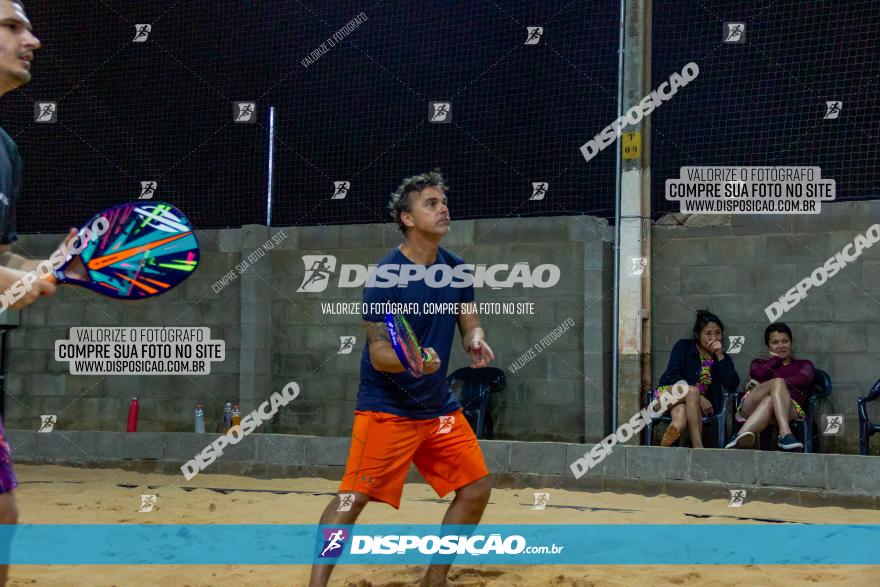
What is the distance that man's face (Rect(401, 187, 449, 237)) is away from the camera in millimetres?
4945

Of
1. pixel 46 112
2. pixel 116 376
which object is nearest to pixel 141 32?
pixel 46 112

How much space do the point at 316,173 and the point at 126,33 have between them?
3713 mm

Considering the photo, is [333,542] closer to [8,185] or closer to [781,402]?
[8,185]

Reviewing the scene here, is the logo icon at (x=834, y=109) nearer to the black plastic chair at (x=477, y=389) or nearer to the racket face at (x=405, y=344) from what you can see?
the black plastic chair at (x=477, y=389)

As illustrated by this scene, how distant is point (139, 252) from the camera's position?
356 centimetres

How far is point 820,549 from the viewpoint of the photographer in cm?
582

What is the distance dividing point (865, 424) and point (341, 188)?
6612 millimetres

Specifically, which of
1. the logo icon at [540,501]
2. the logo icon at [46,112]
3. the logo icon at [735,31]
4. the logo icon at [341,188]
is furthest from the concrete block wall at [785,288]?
the logo icon at [46,112]

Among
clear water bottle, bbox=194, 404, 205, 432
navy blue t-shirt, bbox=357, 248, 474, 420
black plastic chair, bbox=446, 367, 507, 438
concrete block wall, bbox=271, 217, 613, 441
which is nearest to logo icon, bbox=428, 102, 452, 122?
concrete block wall, bbox=271, 217, 613, 441

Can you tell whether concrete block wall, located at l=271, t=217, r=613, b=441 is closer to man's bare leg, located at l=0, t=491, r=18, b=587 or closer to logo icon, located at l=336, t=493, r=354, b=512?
logo icon, located at l=336, t=493, r=354, b=512

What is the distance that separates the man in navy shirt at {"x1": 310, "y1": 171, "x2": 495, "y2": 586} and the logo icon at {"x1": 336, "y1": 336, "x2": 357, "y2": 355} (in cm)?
635

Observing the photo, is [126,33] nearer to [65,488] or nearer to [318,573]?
[65,488]

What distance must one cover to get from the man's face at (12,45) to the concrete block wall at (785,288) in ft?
25.2

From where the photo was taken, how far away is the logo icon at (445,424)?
480 cm
